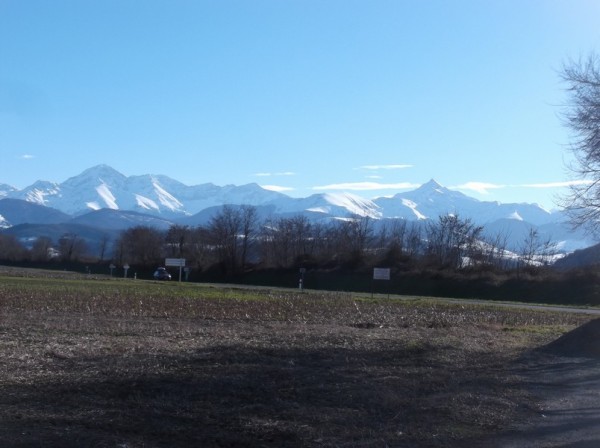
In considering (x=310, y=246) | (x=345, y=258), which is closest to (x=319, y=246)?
(x=310, y=246)

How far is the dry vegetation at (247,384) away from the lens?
29.0ft

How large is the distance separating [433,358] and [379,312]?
16285mm

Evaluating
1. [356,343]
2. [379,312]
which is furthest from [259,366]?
[379,312]

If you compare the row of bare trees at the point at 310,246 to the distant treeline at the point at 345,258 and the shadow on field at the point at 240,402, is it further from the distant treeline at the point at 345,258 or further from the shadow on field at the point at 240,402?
the shadow on field at the point at 240,402

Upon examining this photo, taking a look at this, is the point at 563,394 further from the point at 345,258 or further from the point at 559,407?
the point at 345,258

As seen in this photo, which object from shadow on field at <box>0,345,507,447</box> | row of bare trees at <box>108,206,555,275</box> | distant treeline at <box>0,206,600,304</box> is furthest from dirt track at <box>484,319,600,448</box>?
row of bare trees at <box>108,206,555,275</box>

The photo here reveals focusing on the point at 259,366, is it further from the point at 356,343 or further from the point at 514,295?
the point at 514,295

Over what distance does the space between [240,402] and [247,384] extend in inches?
49.5

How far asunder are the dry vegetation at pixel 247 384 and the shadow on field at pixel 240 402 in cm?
2

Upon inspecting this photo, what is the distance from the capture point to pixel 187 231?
5251 inches

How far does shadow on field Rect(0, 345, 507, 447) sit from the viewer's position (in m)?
8.60

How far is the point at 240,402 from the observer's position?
10.5m

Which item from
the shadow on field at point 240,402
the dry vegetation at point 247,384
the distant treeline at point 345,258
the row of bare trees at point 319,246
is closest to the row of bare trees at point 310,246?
the row of bare trees at point 319,246

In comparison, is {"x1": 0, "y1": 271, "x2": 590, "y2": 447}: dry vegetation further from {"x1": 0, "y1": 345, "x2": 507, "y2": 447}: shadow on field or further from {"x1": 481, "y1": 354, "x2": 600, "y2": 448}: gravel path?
{"x1": 481, "y1": 354, "x2": 600, "y2": 448}: gravel path
